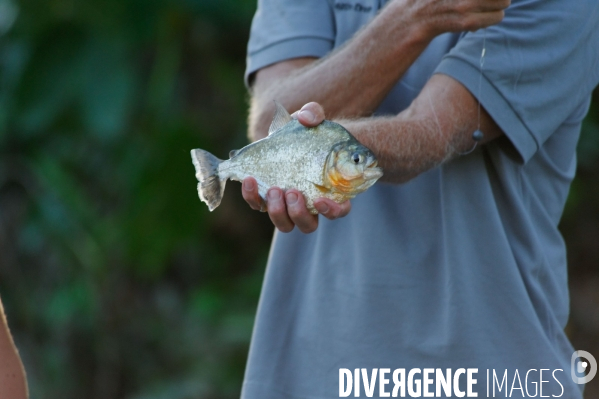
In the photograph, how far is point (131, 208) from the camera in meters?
4.32

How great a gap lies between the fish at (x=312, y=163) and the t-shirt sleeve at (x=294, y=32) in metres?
0.65

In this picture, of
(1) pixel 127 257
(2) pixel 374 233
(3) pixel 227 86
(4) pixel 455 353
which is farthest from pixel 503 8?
(1) pixel 127 257

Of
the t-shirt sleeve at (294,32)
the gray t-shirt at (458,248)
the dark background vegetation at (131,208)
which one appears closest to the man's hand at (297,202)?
the gray t-shirt at (458,248)

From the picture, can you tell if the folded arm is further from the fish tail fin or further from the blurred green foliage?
the blurred green foliage

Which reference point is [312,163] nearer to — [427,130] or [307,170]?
[307,170]

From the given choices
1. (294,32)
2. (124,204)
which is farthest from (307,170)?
(124,204)

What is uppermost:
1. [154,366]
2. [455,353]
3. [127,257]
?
[455,353]

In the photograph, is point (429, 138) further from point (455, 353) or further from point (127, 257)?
point (127, 257)

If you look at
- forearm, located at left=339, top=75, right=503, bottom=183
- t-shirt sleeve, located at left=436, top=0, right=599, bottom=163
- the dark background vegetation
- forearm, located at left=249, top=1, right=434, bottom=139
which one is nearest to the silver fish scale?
forearm, located at left=339, top=75, right=503, bottom=183

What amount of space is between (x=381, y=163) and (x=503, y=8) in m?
0.45

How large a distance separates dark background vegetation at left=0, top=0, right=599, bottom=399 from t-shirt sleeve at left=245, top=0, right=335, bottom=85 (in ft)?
6.62

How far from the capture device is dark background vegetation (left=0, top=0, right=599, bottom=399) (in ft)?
13.3

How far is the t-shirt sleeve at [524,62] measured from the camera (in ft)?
5.73

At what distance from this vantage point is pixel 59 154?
4902mm
